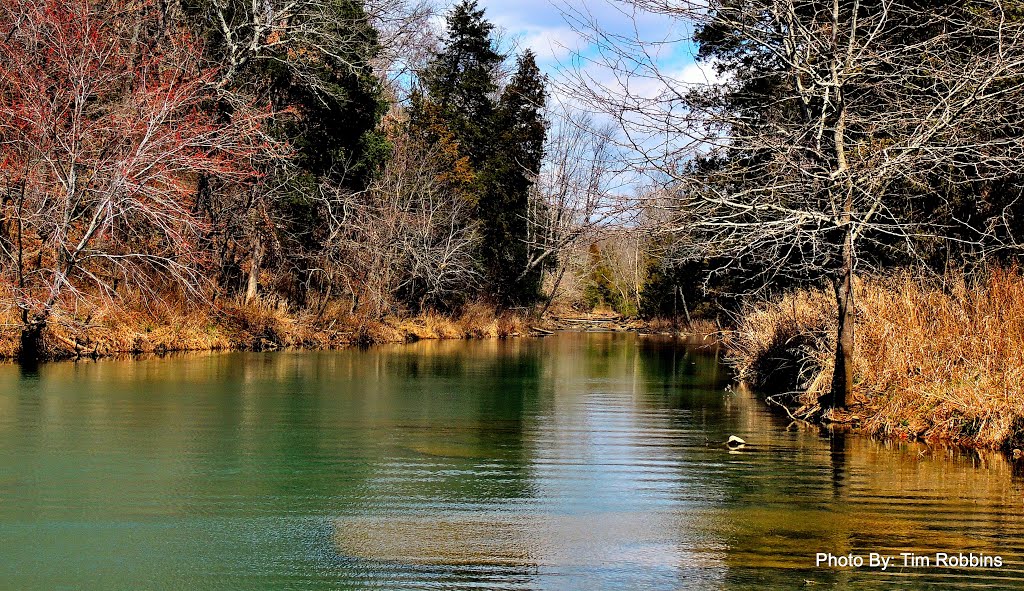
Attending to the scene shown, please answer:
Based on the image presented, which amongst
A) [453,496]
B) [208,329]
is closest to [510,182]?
[208,329]

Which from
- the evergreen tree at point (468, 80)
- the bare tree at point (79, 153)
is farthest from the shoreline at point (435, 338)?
the evergreen tree at point (468, 80)

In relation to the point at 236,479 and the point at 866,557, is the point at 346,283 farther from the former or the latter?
the point at 866,557

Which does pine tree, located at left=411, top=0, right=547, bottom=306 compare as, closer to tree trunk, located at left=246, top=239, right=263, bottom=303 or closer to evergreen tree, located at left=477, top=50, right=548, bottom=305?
evergreen tree, located at left=477, top=50, right=548, bottom=305

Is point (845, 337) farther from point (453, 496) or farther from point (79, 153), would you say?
point (79, 153)

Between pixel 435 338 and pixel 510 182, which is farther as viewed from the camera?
pixel 510 182

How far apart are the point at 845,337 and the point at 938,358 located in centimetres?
117

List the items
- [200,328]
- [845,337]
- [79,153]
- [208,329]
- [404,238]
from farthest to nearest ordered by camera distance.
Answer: [404,238]
[208,329]
[200,328]
[79,153]
[845,337]

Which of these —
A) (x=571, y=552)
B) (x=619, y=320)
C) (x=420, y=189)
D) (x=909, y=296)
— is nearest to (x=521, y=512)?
(x=571, y=552)

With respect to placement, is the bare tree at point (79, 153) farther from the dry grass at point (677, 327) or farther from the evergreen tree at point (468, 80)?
the dry grass at point (677, 327)

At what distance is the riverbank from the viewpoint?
67.2 feet

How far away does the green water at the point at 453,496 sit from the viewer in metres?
6.38

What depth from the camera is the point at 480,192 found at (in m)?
41.6

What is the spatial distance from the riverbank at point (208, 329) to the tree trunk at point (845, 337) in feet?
50.8

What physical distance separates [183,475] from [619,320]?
53410 mm
